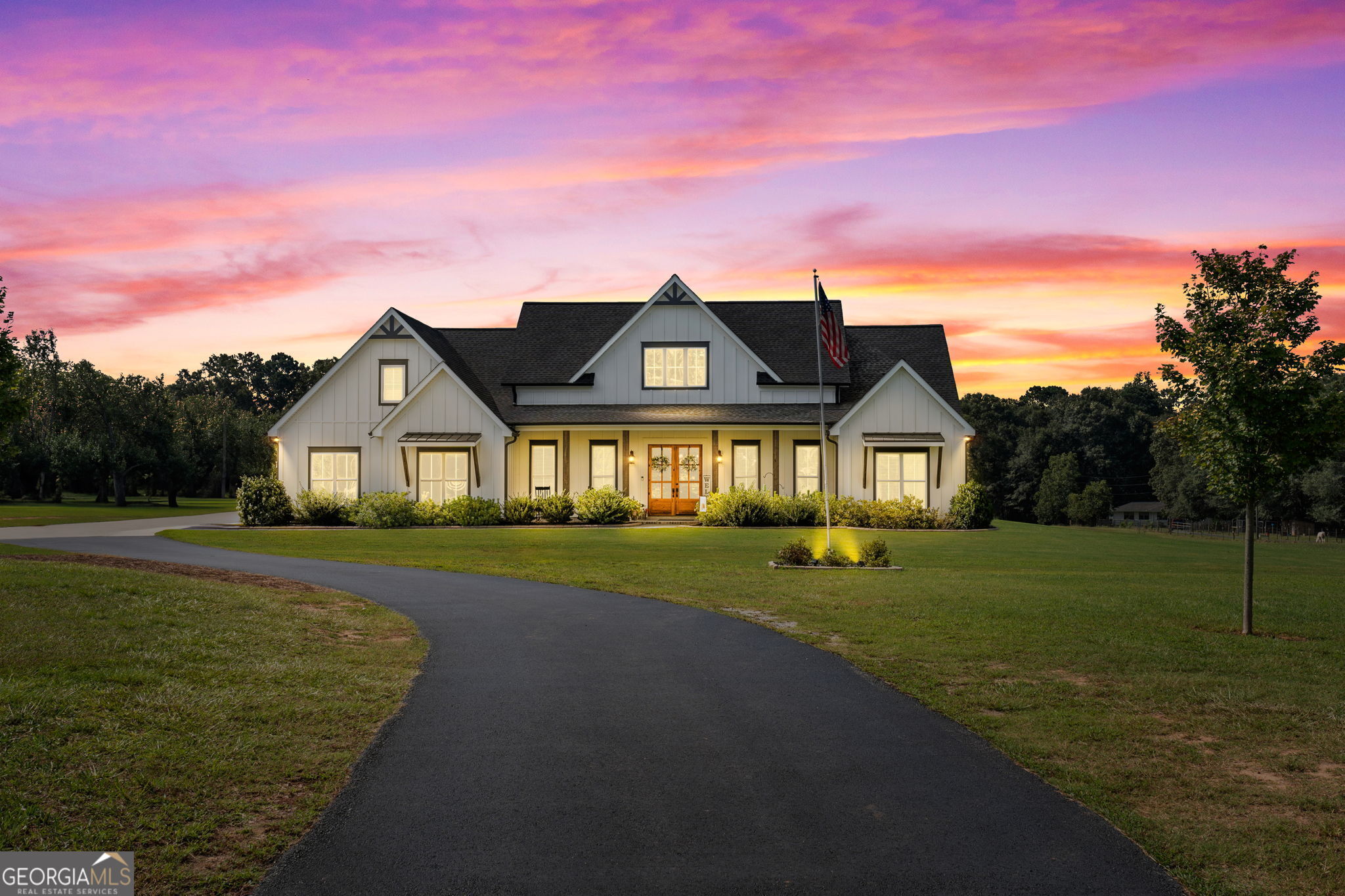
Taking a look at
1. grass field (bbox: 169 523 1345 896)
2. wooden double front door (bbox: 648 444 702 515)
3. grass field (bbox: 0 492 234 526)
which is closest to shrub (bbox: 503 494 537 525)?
wooden double front door (bbox: 648 444 702 515)

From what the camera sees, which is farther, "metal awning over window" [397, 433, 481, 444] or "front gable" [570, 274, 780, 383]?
"front gable" [570, 274, 780, 383]

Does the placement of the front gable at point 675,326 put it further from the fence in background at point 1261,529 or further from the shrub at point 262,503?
the fence in background at point 1261,529

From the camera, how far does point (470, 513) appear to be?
30484mm

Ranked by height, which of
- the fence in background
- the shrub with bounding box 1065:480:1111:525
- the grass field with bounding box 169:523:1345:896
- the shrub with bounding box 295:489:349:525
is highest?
the shrub with bounding box 295:489:349:525

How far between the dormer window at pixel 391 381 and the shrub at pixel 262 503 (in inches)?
195

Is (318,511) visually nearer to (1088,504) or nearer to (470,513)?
(470,513)

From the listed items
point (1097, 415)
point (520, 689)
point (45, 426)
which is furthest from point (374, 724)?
point (1097, 415)

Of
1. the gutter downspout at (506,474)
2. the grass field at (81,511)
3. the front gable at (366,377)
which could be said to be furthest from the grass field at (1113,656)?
the grass field at (81,511)

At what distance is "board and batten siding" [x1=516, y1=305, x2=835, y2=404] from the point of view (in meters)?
33.8

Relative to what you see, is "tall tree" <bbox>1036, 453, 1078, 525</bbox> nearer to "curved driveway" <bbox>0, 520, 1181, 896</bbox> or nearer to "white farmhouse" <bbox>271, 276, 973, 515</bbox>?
"white farmhouse" <bbox>271, 276, 973, 515</bbox>

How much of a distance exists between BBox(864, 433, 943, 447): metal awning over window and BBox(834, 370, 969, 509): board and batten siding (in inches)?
7.8

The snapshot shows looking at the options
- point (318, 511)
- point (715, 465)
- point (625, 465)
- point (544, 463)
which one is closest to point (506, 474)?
point (544, 463)

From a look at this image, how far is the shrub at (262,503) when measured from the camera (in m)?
29.9

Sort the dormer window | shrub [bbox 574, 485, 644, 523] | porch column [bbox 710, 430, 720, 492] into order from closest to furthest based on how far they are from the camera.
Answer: shrub [bbox 574, 485, 644, 523] → porch column [bbox 710, 430, 720, 492] → the dormer window
